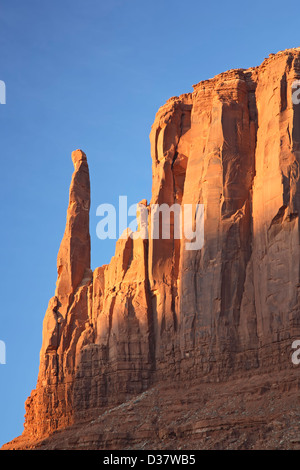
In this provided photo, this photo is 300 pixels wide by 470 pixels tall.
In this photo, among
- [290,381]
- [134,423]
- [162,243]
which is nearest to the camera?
[290,381]

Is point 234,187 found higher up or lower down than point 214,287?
higher up

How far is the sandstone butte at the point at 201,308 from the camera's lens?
67.5 metres

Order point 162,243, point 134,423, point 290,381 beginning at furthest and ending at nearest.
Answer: point 162,243
point 134,423
point 290,381

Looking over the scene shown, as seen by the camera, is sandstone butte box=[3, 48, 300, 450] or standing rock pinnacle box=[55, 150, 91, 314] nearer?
sandstone butte box=[3, 48, 300, 450]

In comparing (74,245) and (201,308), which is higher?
(74,245)

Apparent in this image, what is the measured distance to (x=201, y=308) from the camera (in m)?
73.6

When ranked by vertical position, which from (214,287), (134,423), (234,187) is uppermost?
(234,187)

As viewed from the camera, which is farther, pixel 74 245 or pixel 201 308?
pixel 74 245

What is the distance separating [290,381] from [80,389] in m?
18.1

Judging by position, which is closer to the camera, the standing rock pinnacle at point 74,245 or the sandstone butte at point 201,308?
the sandstone butte at point 201,308

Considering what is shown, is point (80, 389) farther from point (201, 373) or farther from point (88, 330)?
point (201, 373)

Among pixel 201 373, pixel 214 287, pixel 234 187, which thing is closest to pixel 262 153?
pixel 234 187

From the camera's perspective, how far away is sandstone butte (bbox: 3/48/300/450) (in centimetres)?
6750

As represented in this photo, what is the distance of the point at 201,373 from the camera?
71.8 metres
